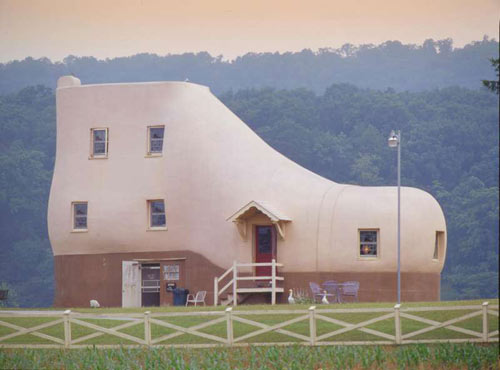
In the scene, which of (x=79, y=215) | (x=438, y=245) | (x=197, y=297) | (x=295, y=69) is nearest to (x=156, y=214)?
(x=79, y=215)

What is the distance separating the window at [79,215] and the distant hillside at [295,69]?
55457 millimetres

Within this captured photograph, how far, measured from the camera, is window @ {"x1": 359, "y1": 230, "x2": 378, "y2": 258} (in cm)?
3672

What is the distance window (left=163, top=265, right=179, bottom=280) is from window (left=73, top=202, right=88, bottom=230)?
3590 mm

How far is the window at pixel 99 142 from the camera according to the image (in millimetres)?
39594

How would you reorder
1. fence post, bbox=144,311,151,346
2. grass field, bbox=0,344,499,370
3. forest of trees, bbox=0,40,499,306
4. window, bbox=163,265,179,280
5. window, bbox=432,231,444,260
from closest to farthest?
grass field, bbox=0,344,499,370 < fence post, bbox=144,311,151,346 < window, bbox=432,231,444,260 < window, bbox=163,265,179,280 < forest of trees, bbox=0,40,499,306

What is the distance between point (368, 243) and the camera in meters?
36.8

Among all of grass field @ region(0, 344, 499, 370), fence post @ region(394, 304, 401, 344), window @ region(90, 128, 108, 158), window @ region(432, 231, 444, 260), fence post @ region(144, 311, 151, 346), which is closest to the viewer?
grass field @ region(0, 344, 499, 370)

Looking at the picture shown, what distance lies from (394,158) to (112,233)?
45245 mm

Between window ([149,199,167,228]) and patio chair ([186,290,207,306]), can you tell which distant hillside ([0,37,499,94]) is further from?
patio chair ([186,290,207,306])

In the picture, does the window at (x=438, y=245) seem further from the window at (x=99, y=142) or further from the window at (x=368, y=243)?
the window at (x=99, y=142)

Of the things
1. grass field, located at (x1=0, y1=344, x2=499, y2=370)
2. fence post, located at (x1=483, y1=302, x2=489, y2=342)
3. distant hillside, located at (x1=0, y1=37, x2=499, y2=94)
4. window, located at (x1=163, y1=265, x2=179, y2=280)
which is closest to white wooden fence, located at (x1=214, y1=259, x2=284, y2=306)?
window, located at (x1=163, y1=265, x2=179, y2=280)

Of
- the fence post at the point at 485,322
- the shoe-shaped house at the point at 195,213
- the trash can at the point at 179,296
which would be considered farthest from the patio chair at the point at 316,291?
the fence post at the point at 485,322

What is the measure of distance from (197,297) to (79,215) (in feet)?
18.8

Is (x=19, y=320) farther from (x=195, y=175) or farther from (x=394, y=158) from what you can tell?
(x=394, y=158)
